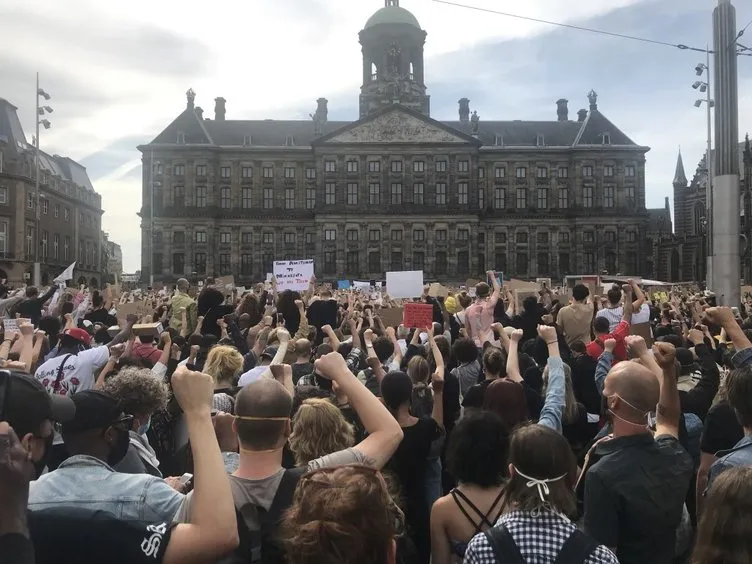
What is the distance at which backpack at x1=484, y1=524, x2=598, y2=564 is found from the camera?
2.36 m

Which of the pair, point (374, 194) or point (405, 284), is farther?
point (374, 194)

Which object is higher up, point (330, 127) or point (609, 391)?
point (330, 127)

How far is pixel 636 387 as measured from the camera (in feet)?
10.7

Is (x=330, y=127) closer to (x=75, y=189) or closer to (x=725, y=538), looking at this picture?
(x=75, y=189)

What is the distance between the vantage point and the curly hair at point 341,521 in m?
1.99

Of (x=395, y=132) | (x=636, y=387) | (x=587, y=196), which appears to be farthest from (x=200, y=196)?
(x=636, y=387)

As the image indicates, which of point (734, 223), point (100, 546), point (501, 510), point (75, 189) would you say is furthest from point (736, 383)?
point (75, 189)

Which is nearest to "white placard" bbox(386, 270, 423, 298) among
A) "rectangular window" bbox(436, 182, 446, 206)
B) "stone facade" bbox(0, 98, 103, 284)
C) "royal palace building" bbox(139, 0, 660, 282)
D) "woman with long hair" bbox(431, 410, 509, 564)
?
"woman with long hair" bbox(431, 410, 509, 564)

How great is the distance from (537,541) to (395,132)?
205ft

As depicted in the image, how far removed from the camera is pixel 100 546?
2203mm

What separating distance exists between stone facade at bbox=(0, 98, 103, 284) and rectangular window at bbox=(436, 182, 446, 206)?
104 ft

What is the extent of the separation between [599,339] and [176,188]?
62.1 m

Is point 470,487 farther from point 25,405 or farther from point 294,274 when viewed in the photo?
point 294,274

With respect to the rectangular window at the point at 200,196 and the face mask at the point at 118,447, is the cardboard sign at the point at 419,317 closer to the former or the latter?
the face mask at the point at 118,447
